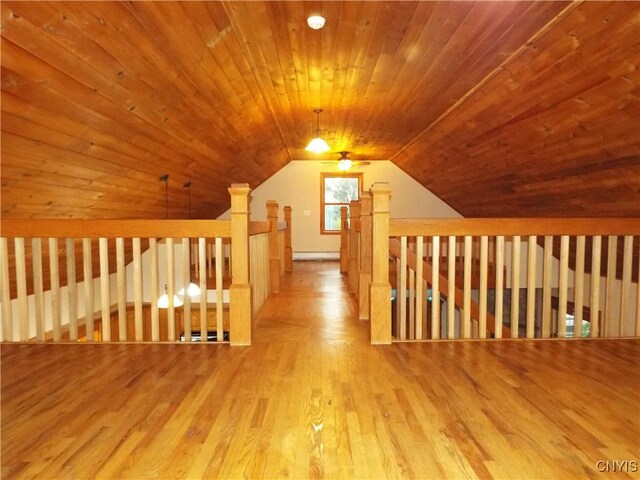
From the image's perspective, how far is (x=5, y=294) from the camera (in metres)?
2.68

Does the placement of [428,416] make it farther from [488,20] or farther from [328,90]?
[328,90]

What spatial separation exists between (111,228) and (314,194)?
6.86 meters

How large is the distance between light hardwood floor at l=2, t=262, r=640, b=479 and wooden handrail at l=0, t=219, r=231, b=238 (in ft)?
2.51

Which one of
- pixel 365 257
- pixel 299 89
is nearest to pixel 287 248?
pixel 299 89

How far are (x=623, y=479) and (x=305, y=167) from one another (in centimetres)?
848

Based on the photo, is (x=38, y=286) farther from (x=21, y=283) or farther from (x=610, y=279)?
(x=610, y=279)

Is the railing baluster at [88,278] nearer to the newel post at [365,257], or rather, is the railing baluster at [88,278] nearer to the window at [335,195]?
the newel post at [365,257]

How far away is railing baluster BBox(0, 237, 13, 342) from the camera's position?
265cm

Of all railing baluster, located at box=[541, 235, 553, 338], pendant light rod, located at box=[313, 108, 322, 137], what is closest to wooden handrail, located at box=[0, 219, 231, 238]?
railing baluster, located at box=[541, 235, 553, 338]

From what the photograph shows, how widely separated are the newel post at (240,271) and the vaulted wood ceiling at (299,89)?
3.96ft

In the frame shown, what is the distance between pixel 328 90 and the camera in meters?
4.26

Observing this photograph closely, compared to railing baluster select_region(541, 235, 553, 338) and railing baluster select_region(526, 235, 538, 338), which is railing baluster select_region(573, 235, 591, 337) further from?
railing baluster select_region(526, 235, 538, 338)

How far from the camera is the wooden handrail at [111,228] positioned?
2.64 metres

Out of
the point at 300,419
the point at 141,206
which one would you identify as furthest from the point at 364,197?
the point at 141,206
